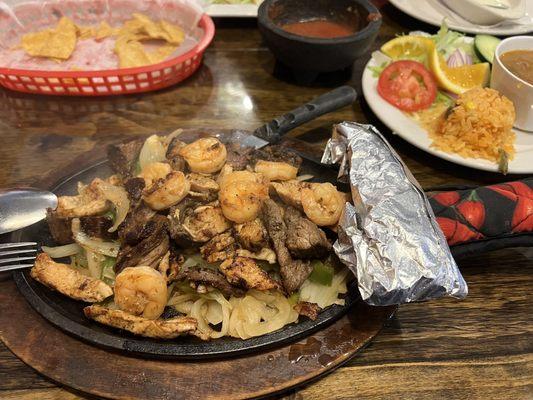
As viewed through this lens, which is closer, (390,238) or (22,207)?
(390,238)

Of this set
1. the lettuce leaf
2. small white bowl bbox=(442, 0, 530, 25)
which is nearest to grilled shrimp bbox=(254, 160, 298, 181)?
the lettuce leaf

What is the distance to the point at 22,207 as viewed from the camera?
1934 mm

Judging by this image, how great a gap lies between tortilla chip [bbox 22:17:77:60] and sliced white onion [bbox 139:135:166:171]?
56.9 inches

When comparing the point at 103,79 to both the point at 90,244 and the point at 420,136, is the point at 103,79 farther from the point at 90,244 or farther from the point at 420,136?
the point at 420,136

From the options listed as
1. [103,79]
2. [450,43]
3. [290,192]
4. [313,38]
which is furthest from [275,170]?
[450,43]

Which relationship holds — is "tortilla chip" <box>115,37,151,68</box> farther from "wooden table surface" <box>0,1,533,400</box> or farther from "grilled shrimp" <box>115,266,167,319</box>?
"grilled shrimp" <box>115,266,167,319</box>

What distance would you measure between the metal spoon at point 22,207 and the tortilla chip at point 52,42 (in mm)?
1500

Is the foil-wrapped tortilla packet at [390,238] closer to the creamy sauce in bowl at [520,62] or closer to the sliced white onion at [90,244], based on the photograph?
the sliced white onion at [90,244]

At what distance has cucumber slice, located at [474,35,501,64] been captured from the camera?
322cm

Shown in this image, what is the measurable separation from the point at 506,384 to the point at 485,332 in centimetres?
23

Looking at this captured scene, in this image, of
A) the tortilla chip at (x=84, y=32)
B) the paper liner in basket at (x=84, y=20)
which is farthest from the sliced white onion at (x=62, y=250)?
the tortilla chip at (x=84, y=32)

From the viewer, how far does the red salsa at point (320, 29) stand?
318cm

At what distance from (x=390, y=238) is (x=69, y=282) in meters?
1.25

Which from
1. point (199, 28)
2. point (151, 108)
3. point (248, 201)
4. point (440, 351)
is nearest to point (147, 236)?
point (248, 201)
